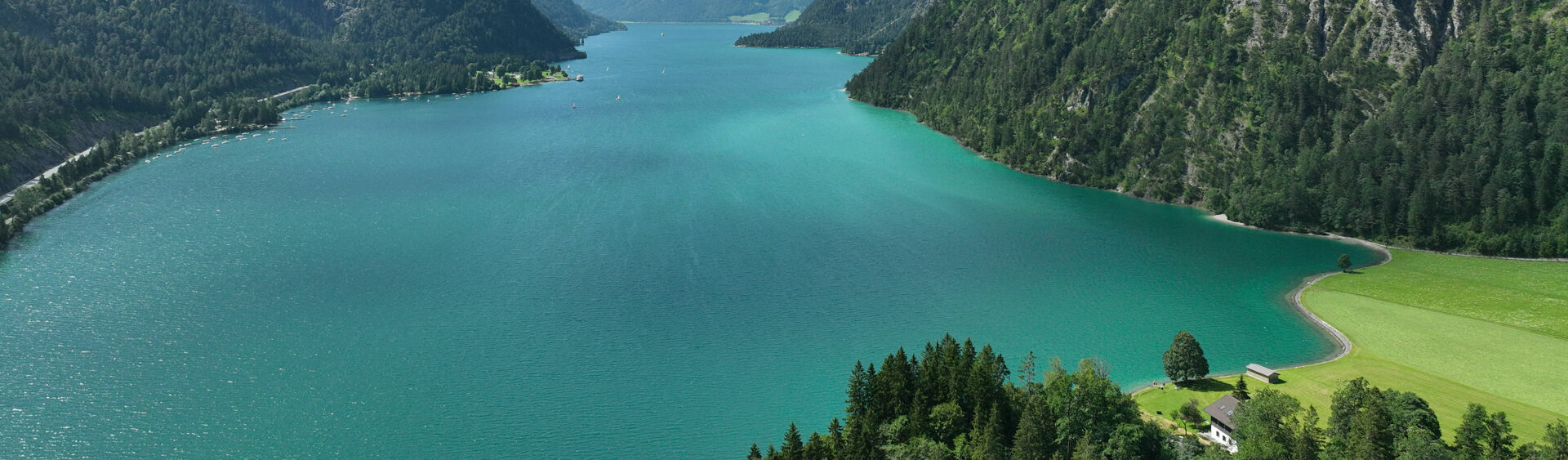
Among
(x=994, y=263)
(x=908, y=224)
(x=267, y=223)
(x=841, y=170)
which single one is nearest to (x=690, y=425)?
(x=994, y=263)

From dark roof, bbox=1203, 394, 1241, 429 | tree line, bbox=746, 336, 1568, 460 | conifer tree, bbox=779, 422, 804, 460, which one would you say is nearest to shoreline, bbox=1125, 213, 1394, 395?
dark roof, bbox=1203, 394, 1241, 429

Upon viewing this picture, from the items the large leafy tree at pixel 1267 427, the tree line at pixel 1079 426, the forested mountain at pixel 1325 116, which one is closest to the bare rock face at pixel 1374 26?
the forested mountain at pixel 1325 116

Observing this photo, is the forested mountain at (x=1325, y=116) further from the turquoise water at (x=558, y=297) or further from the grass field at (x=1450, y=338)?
the grass field at (x=1450, y=338)

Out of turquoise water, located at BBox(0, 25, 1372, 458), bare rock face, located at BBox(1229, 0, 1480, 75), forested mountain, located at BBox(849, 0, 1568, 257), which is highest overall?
bare rock face, located at BBox(1229, 0, 1480, 75)

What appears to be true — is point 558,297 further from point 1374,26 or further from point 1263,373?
point 1374,26

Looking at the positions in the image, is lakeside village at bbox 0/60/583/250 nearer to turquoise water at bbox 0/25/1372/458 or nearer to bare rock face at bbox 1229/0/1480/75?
turquoise water at bbox 0/25/1372/458

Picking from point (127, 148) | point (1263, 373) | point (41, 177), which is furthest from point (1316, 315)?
point (127, 148)

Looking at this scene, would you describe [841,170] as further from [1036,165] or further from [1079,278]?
[1079,278]
